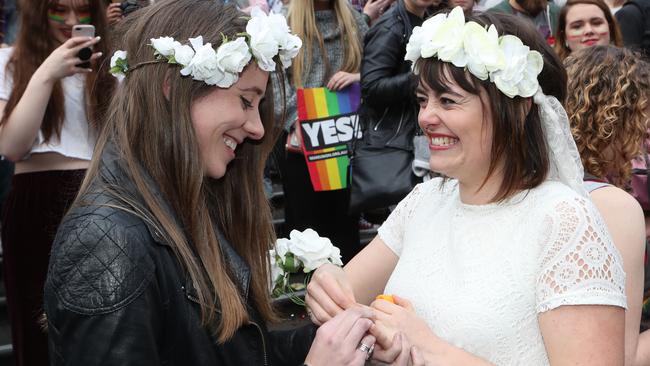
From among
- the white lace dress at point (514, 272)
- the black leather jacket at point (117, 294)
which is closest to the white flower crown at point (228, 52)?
the black leather jacket at point (117, 294)

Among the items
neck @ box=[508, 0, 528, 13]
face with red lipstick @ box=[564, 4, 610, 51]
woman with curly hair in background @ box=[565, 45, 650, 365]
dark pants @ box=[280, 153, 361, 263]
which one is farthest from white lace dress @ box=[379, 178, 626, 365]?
neck @ box=[508, 0, 528, 13]

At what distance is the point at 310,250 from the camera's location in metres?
2.68

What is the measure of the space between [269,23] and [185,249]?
2.52 feet

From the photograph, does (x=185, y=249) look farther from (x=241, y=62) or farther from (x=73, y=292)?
(x=241, y=62)

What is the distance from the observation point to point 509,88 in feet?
7.41

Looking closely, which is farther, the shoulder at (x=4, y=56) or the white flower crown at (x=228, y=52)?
the shoulder at (x=4, y=56)

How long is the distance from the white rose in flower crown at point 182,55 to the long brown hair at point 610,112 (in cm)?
162

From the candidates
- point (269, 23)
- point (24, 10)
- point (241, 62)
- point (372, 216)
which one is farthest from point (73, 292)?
point (372, 216)

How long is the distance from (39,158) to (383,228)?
2042mm

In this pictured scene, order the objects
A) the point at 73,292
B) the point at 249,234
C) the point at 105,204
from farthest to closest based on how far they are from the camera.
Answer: the point at 249,234 → the point at 105,204 → the point at 73,292

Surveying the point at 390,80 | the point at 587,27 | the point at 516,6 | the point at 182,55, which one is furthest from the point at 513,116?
the point at 516,6

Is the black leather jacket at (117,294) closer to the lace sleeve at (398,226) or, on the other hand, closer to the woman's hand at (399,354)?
the woman's hand at (399,354)

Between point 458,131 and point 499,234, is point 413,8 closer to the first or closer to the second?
→ point 458,131

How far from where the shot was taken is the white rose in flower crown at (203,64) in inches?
82.6
